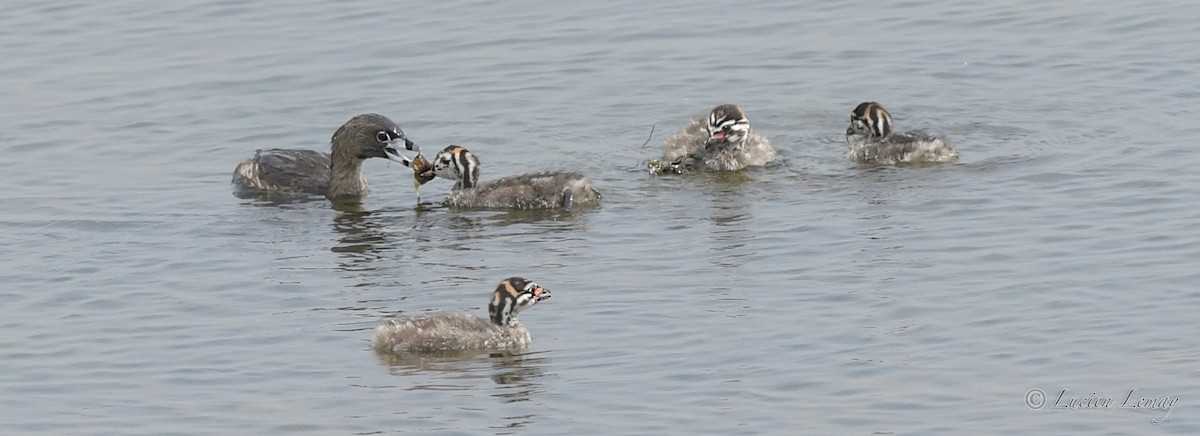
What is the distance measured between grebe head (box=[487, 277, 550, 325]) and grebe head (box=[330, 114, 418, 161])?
16.0ft

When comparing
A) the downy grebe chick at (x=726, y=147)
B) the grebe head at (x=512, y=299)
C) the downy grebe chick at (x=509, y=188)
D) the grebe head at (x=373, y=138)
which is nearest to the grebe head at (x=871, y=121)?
the downy grebe chick at (x=726, y=147)

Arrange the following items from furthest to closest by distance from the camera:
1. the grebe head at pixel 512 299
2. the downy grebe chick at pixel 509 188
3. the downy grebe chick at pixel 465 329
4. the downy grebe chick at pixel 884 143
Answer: the downy grebe chick at pixel 884 143 → the downy grebe chick at pixel 509 188 → the grebe head at pixel 512 299 → the downy grebe chick at pixel 465 329

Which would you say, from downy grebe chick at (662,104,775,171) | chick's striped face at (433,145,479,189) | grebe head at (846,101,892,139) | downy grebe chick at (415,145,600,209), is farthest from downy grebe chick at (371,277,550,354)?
grebe head at (846,101,892,139)

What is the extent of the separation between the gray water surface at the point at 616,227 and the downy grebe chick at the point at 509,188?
0.20 m

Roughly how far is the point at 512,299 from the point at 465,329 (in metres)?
0.33

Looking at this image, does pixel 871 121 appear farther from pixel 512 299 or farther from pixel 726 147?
pixel 512 299

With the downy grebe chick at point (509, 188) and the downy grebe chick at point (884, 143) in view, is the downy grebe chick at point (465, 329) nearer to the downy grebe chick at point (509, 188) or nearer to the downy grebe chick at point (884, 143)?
the downy grebe chick at point (509, 188)

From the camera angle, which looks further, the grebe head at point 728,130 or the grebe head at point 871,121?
the grebe head at point 871,121

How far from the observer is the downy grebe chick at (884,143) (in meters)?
15.7

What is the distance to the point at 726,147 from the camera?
1611 cm

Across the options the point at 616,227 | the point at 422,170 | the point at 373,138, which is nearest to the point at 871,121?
the point at 616,227

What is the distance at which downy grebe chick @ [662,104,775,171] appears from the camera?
16094 millimetres

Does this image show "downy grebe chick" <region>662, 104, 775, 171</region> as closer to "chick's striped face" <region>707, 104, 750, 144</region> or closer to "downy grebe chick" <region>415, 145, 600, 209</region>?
"chick's striped face" <region>707, 104, 750, 144</region>

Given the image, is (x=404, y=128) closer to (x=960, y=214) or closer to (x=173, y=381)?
(x=960, y=214)
